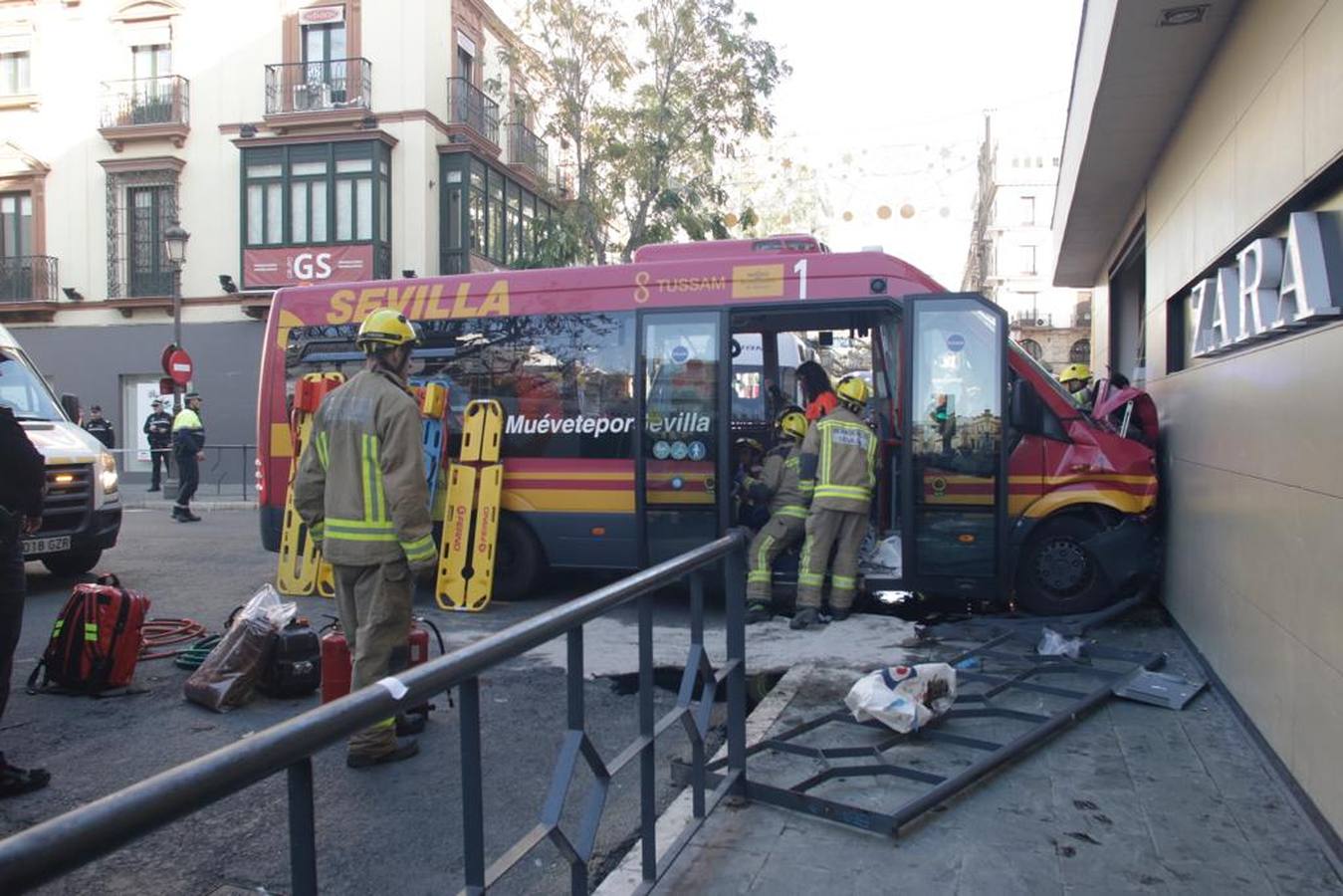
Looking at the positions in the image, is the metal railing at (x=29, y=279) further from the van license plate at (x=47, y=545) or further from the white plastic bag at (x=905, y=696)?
the white plastic bag at (x=905, y=696)

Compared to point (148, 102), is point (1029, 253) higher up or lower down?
higher up

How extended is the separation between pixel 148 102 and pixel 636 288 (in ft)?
67.2

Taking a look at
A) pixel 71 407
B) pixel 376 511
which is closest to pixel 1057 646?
pixel 376 511

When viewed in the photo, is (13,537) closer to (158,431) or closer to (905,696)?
(905,696)

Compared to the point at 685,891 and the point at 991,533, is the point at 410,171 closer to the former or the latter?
the point at 991,533

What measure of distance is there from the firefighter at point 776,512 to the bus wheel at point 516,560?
181 cm

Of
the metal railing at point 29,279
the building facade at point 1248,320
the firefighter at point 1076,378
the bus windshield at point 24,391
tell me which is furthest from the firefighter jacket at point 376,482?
the metal railing at point 29,279

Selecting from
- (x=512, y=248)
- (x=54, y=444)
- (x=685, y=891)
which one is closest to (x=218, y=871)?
(x=685, y=891)

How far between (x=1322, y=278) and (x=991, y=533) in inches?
139

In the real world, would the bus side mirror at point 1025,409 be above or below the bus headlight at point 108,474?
above

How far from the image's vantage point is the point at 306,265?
72.5 feet

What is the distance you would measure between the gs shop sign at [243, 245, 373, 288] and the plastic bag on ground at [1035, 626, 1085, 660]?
1857 cm

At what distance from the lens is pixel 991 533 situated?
7.10 meters

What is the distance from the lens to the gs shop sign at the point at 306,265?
857 inches
